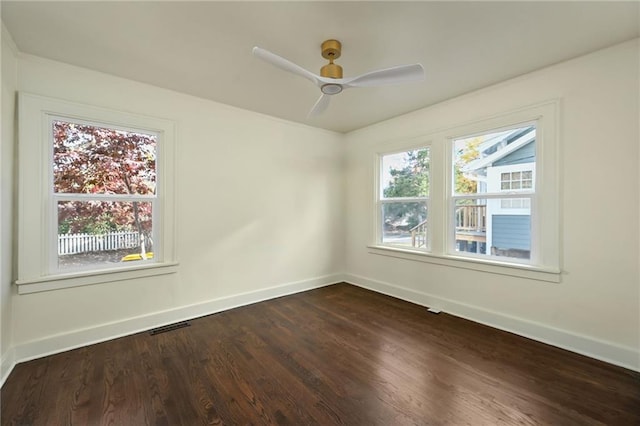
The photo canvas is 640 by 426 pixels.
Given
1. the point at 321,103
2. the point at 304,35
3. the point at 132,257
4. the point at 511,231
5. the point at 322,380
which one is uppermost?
the point at 304,35

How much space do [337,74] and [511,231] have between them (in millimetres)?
2405

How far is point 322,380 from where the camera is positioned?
2.02 meters

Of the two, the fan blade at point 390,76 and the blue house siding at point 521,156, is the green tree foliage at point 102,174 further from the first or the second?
the blue house siding at point 521,156

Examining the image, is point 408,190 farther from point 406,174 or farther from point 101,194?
point 101,194

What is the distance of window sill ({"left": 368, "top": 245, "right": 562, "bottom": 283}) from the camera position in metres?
2.58

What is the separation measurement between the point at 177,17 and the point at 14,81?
1.59 m

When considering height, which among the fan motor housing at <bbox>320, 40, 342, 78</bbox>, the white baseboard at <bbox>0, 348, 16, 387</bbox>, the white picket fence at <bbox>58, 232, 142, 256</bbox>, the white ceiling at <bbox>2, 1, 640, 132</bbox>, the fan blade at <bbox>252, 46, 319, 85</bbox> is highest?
the white ceiling at <bbox>2, 1, 640, 132</bbox>

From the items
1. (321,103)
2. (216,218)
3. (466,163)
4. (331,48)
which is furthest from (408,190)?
(216,218)

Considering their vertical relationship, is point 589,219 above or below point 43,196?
below

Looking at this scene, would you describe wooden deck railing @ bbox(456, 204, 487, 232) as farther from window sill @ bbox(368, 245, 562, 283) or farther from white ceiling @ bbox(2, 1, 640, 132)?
Result: white ceiling @ bbox(2, 1, 640, 132)

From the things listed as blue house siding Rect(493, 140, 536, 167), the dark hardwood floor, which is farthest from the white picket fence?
blue house siding Rect(493, 140, 536, 167)

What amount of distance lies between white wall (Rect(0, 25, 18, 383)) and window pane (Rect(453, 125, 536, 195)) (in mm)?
4241

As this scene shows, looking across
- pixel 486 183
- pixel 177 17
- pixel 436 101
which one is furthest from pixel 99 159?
pixel 486 183

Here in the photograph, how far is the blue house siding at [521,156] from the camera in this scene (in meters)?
2.73
